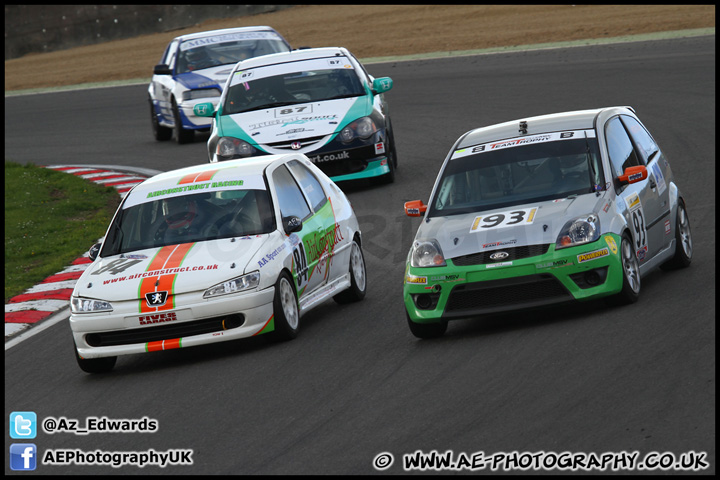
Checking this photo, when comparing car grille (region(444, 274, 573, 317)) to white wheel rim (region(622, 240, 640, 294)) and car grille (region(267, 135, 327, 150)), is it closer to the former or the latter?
white wheel rim (region(622, 240, 640, 294))

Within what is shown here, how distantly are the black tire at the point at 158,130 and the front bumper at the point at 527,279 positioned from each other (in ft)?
47.5

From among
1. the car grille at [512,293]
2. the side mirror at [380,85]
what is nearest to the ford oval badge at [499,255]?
the car grille at [512,293]

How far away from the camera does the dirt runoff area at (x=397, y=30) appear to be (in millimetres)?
32531

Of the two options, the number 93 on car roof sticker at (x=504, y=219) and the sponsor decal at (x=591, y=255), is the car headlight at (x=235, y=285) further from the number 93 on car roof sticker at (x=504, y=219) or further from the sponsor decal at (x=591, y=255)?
the sponsor decal at (x=591, y=255)

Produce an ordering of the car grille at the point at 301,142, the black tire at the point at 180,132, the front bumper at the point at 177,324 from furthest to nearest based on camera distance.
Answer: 1. the black tire at the point at 180,132
2. the car grille at the point at 301,142
3. the front bumper at the point at 177,324

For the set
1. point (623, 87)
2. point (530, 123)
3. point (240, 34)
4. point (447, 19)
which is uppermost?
point (530, 123)

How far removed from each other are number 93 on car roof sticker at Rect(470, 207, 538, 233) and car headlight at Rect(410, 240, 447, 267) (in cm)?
31

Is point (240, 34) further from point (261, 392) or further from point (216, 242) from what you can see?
point (261, 392)

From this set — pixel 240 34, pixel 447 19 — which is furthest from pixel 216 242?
pixel 447 19

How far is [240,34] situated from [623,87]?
6913mm

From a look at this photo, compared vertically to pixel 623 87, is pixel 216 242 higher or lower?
higher

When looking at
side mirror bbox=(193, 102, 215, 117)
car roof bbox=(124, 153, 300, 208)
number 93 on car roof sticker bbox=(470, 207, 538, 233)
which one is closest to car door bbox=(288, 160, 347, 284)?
car roof bbox=(124, 153, 300, 208)

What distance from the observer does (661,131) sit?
18250 millimetres

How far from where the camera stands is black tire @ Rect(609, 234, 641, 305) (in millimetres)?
9273
